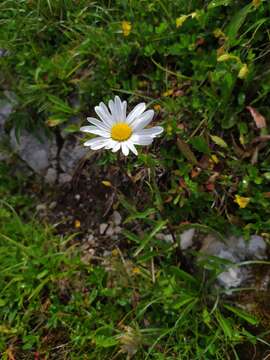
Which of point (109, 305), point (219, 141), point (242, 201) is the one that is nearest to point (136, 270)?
point (109, 305)

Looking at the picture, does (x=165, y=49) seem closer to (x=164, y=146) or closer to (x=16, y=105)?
(x=164, y=146)


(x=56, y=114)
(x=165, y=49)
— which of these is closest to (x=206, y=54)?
(x=165, y=49)

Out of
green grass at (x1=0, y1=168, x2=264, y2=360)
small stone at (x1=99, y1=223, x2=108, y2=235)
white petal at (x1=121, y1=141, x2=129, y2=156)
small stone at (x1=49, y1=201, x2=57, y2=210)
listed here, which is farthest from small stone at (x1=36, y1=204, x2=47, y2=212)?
white petal at (x1=121, y1=141, x2=129, y2=156)

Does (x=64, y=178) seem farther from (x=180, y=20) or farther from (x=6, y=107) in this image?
(x=180, y=20)

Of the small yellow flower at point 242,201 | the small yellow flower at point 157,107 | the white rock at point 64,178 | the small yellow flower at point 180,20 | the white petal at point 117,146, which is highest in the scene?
the small yellow flower at point 180,20

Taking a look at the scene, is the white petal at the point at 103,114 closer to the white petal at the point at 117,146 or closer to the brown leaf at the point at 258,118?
the white petal at the point at 117,146

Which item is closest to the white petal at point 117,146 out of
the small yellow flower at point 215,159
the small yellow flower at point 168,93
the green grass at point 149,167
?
the green grass at point 149,167

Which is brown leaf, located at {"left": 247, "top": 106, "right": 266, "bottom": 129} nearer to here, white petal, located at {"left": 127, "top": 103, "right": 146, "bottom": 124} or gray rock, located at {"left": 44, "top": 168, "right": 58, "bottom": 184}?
white petal, located at {"left": 127, "top": 103, "right": 146, "bottom": 124}
